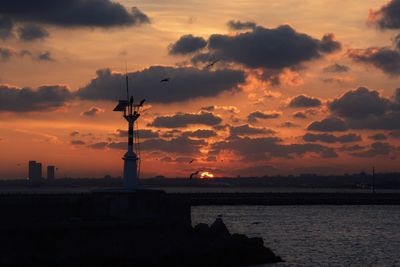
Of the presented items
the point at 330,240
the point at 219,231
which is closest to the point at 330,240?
the point at 330,240

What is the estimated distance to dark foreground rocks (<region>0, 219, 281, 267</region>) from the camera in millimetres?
37000

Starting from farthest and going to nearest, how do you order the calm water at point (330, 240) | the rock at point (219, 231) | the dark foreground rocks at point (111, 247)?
the calm water at point (330, 240) < the rock at point (219, 231) < the dark foreground rocks at point (111, 247)

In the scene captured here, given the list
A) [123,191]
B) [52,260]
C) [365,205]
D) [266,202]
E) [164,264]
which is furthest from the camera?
[365,205]

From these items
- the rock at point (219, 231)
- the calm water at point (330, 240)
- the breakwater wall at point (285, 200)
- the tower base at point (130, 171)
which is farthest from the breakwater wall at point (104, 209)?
the breakwater wall at point (285, 200)

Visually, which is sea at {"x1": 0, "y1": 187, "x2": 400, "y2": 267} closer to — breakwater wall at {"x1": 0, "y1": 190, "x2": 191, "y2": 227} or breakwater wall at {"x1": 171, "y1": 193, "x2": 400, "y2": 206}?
breakwater wall at {"x1": 0, "y1": 190, "x2": 191, "y2": 227}

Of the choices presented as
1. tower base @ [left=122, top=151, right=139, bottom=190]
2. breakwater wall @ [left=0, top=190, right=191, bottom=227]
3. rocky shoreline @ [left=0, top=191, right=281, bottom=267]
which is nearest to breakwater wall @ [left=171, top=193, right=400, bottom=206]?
tower base @ [left=122, top=151, right=139, bottom=190]

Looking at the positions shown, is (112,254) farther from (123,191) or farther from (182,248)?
(123,191)

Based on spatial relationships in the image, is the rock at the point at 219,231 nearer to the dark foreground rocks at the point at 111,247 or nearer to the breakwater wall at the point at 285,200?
the dark foreground rocks at the point at 111,247

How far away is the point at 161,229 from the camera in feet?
141

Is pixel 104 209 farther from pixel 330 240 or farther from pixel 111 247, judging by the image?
pixel 330 240

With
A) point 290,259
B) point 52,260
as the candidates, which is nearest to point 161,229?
point 52,260

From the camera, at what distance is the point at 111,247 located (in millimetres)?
38812

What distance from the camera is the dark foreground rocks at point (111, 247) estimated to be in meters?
37.0

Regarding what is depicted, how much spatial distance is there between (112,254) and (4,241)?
215 inches
